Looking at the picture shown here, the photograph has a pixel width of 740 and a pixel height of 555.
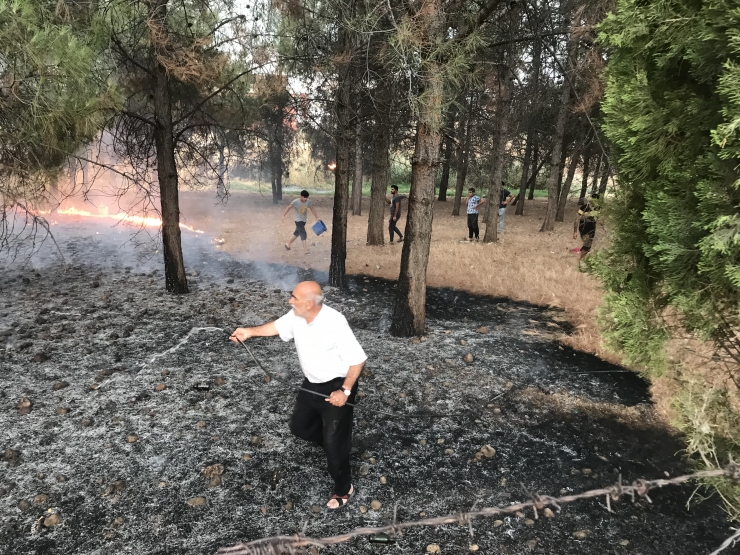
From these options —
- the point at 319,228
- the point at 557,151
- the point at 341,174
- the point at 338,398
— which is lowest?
the point at 338,398

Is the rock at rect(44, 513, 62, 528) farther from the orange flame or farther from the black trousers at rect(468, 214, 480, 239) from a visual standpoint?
the orange flame

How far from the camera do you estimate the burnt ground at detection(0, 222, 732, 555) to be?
3648mm

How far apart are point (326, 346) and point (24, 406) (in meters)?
4.13

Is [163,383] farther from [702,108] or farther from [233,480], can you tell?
[702,108]

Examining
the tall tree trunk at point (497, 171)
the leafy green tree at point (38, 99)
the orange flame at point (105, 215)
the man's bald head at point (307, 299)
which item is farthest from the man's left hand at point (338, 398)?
the orange flame at point (105, 215)

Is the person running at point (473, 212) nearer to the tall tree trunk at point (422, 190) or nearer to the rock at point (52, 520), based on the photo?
the tall tree trunk at point (422, 190)

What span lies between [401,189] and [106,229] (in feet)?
108

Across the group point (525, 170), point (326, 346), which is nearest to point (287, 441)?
point (326, 346)

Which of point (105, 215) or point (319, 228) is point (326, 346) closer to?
point (319, 228)

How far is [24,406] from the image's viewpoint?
16.9 ft

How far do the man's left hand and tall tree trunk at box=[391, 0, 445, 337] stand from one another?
13.7 ft

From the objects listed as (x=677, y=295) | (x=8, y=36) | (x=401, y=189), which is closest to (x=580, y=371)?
(x=677, y=295)

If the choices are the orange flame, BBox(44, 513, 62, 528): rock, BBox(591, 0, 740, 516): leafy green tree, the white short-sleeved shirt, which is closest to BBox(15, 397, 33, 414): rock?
BBox(44, 513, 62, 528): rock

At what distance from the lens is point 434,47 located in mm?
6328
